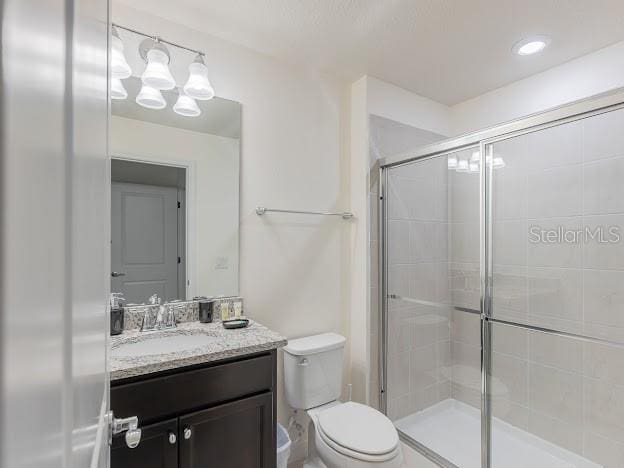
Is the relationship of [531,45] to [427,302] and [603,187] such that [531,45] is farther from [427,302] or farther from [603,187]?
[427,302]

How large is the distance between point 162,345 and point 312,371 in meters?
0.81

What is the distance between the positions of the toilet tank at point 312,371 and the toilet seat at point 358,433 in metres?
0.12

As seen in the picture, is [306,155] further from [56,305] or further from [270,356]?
[56,305]

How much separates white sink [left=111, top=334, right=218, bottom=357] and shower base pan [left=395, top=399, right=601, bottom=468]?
5.16ft

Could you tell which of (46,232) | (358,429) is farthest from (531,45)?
(46,232)

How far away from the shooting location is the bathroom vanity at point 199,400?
1131 millimetres

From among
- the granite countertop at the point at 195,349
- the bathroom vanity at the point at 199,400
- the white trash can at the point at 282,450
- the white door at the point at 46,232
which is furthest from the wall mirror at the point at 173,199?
the white door at the point at 46,232

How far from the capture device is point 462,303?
7.43 feet

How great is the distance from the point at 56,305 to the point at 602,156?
7.51ft

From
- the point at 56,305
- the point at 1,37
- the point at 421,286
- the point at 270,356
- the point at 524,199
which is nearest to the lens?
the point at 1,37

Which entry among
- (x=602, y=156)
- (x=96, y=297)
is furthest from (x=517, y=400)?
(x=96, y=297)

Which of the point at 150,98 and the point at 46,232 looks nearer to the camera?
the point at 46,232

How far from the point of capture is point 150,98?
5.32 feet

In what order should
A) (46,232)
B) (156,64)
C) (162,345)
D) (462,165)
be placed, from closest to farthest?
1. (46,232)
2. (162,345)
3. (156,64)
4. (462,165)
